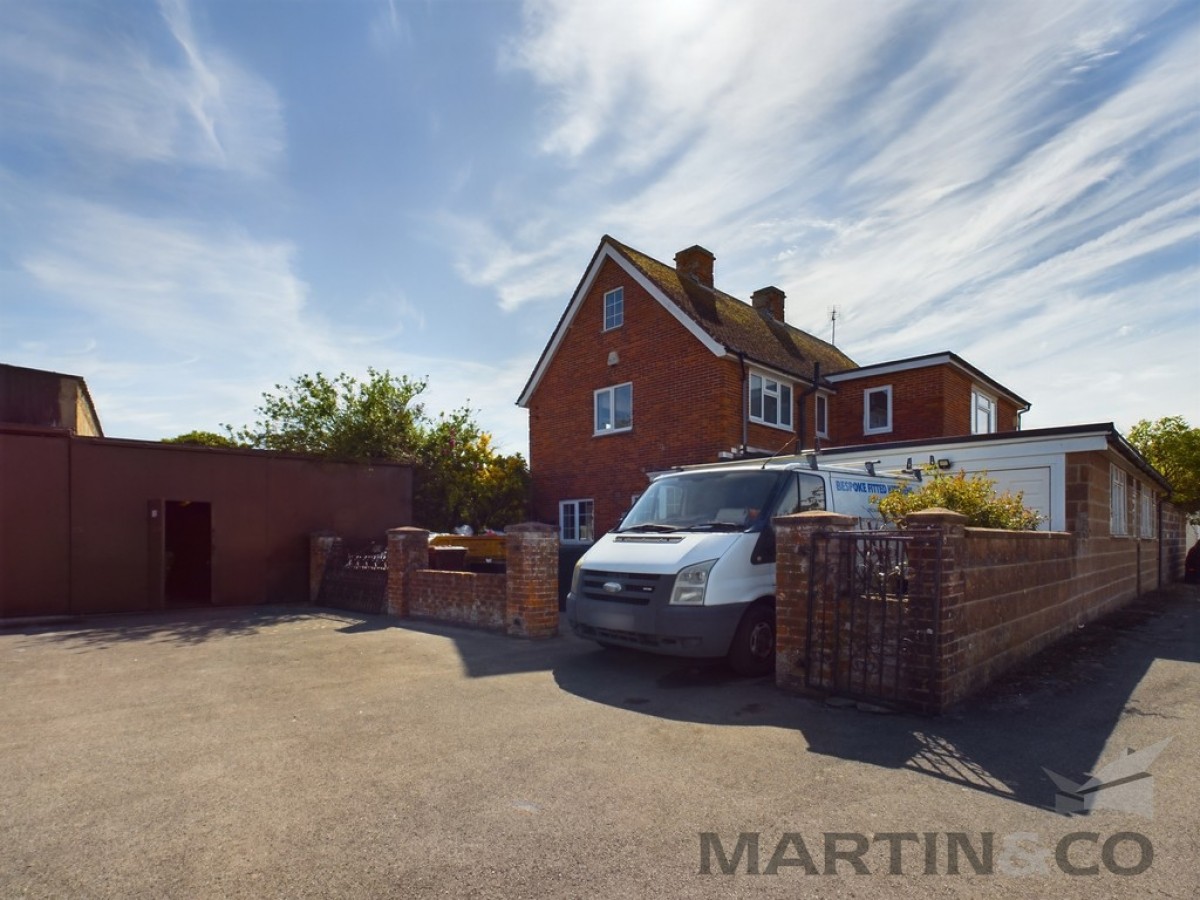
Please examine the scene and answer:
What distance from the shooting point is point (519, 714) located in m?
5.23

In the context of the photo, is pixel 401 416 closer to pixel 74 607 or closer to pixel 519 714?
pixel 74 607

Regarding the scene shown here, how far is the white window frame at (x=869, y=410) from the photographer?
18062mm

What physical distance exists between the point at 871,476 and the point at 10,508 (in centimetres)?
Answer: 1301

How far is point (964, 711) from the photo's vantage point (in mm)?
5203

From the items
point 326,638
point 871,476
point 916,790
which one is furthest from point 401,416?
point 916,790

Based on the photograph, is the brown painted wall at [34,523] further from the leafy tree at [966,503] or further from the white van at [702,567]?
the leafy tree at [966,503]

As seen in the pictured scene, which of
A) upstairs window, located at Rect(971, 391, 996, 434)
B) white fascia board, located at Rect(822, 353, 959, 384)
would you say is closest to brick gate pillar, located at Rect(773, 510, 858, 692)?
white fascia board, located at Rect(822, 353, 959, 384)

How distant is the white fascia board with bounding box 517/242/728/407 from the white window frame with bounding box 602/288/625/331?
0.64m

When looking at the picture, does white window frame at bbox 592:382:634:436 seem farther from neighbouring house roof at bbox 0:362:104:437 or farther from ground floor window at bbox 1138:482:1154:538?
neighbouring house roof at bbox 0:362:104:437

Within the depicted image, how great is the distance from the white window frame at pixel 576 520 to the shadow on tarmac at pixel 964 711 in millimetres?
10758

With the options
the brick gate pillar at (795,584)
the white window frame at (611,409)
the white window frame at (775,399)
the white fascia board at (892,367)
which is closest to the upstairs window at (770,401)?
the white window frame at (775,399)

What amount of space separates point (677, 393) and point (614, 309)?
3598 mm

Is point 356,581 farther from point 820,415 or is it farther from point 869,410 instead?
point 869,410

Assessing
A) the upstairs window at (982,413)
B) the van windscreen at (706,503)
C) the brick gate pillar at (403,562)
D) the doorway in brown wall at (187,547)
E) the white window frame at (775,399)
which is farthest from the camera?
the upstairs window at (982,413)
